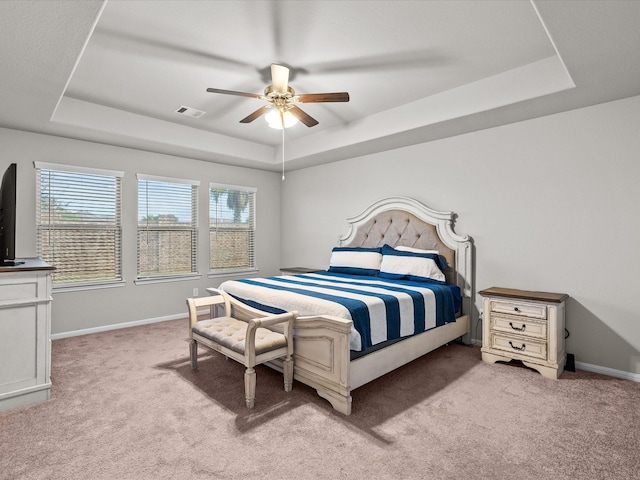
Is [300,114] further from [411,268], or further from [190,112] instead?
[411,268]

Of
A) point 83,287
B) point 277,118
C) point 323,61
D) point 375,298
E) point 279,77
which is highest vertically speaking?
point 323,61

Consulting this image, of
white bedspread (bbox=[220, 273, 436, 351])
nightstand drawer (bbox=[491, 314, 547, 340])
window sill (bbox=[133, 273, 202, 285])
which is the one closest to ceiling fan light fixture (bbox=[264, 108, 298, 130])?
white bedspread (bbox=[220, 273, 436, 351])

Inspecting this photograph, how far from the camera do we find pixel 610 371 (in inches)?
118

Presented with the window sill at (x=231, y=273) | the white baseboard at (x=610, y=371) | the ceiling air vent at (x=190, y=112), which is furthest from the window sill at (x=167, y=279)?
the white baseboard at (x=610, y=371)

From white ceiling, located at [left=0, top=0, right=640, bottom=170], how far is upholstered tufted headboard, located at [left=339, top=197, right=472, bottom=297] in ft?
2.78

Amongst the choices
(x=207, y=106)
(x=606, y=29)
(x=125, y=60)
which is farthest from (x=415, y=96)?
(x=125, y=60)

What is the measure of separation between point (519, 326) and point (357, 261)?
6.20 feet

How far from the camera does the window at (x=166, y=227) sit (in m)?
4.66

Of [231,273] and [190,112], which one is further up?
[190,112]

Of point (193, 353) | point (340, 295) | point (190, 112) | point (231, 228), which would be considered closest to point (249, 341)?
point (340, 295)

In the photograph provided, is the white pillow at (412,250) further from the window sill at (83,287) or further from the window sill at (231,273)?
the window sill at (83,287)

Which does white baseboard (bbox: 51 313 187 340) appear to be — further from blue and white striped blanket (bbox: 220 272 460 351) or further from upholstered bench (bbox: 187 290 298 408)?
upholstered bench (bbox: 187 290 298 408)

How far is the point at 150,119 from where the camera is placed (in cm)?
414

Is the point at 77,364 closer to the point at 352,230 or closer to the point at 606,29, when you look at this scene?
the point at 352,230
